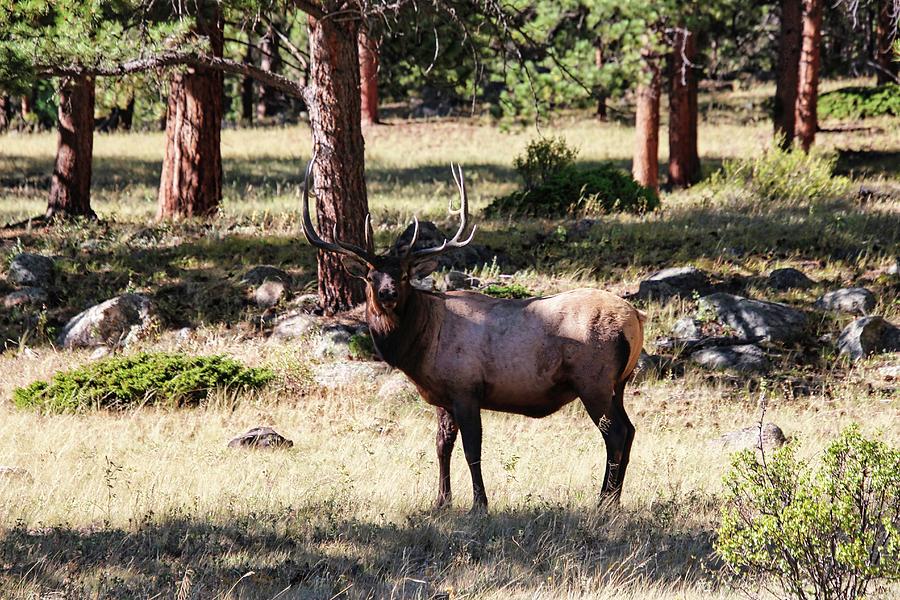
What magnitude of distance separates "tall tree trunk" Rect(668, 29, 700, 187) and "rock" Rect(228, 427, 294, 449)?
17.5m

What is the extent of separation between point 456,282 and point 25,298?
6207 millimetres

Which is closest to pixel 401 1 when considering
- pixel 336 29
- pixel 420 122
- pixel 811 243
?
pixel 336 29

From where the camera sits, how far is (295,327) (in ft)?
45.9

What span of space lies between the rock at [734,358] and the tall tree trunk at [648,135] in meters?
11.1

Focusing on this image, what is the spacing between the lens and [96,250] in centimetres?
1698

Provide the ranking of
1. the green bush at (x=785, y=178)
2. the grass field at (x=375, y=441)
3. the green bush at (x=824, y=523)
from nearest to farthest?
the green bush at (x=824, y=523)
the grass field at (x=375, y=441)
the green bush at (x=785, y=178)

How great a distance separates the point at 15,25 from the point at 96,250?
16.9ft

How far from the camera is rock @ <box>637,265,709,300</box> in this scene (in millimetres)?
14648

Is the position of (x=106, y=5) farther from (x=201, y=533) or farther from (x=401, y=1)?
(x=201, y=533)

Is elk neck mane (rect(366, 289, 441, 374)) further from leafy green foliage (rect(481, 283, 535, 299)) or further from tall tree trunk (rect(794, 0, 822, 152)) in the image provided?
tall tree trunk (rect(794, 0, 822, 152))

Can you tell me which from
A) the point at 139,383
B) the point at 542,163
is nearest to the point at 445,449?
the point at 139,383

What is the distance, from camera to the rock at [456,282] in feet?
48.4

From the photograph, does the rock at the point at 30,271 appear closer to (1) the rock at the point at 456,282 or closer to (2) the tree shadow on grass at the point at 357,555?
(1) the rock at the point at 456,282

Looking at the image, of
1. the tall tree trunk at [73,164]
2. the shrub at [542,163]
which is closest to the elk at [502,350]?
the tall tree trunk at [73,164]
